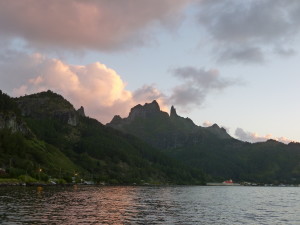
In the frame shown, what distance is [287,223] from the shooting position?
76938mm

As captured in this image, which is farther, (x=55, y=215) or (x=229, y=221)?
(x=229, y=221)

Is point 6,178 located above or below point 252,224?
above

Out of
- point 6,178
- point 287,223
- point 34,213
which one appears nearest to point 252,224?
point 287,223

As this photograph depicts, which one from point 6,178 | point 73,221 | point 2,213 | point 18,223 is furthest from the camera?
point 6,178

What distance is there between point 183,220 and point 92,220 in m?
19.6

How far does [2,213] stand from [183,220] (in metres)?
36.5

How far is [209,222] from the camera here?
72562 millimetres

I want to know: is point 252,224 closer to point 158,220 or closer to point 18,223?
point 158,220

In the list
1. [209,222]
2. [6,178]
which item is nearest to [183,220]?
[209,222]

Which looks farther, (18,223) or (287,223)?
(287,223)

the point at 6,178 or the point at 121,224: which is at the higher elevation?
the point at 6,178

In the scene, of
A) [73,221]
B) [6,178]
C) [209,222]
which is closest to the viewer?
[73,221]

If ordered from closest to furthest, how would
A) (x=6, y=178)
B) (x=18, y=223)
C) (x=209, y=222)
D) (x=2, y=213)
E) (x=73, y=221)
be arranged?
(x=18, y=223) → (x=73, y=221) → (x=2, y=213) → (x=209, y=222) → (x=6, y=178)

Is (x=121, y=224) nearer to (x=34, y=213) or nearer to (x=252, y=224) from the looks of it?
(x=34, y=213)
